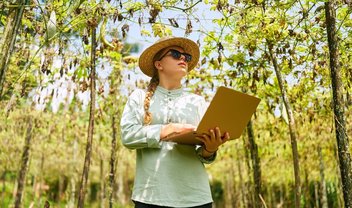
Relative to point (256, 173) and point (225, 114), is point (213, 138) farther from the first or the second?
point (256, 173)

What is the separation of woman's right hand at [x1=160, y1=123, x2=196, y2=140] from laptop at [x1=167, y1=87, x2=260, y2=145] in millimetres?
19

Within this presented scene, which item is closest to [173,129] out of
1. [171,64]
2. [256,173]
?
[171,64]

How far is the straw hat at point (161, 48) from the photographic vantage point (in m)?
2.79

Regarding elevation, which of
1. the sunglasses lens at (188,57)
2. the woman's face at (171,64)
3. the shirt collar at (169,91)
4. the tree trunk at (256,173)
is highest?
the sunglasses lens at (188,57)

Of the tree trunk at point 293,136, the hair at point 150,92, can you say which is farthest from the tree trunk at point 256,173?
the hair at point 150,92

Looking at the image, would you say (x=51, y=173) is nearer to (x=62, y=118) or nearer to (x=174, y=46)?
(x=62, y=118)

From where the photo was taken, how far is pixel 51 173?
83.5 feet

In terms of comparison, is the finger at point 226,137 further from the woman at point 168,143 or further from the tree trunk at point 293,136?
the tree trunk at point 293,136

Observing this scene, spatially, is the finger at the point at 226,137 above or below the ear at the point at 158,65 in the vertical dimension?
below

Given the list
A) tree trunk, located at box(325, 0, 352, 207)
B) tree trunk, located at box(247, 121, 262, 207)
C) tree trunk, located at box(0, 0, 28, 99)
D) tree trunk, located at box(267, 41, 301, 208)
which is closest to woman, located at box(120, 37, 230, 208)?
tree trunk, located at box(0, 0, 28, 99)

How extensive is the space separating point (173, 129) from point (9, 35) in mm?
1258

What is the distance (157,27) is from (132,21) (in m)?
0.37

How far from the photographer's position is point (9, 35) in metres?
2.81

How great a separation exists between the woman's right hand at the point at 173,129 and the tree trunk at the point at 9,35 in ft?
3.59
